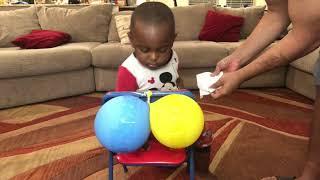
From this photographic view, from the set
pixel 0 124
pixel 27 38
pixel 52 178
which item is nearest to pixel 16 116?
pixel 0 124

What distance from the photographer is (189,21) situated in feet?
10.9

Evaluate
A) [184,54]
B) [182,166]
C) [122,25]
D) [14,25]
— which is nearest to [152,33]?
[182,166]

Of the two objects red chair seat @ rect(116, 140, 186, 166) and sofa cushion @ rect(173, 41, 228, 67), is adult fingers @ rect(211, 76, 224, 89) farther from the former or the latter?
sofa cushion @ rect(173, 41, 228, 67)

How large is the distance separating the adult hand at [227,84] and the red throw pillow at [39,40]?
210cm

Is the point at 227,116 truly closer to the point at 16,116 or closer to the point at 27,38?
the point at 16,116

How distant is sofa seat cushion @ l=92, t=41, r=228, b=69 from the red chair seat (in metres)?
1.72

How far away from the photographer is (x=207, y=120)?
2.16 metres

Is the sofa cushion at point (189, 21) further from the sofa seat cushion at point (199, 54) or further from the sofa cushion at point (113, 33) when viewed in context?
the sofa cushion at point (113, 33)

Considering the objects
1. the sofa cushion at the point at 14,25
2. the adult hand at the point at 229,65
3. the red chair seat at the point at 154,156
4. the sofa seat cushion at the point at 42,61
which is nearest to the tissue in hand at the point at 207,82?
the adult hand at the point at 229,65

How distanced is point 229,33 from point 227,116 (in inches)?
49.0

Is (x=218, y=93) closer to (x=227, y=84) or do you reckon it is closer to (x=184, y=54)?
(x=227, y=84)

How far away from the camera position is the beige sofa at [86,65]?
99.6 inches

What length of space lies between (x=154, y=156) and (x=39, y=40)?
2.18 meters

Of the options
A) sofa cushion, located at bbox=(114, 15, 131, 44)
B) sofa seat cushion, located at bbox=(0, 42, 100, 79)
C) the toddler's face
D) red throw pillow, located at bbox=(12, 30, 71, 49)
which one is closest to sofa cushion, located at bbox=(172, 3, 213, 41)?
sofa cushion, located at bbox=(114, 15, 131, 44)
